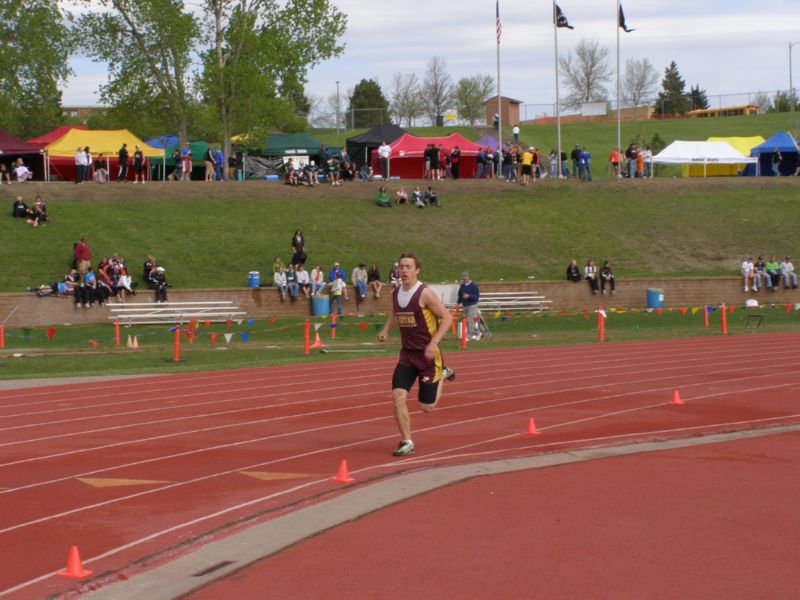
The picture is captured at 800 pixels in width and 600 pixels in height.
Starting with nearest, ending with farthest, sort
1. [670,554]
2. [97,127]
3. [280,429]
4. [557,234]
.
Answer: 1. [670,554]
2. [280,429]
3. [557,234]
4. [97,127]

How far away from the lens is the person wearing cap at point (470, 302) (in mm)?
24312

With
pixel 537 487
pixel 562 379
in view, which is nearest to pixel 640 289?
pixel 562 379

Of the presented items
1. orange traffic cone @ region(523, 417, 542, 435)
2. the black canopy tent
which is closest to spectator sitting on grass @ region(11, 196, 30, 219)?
the black canopy tent

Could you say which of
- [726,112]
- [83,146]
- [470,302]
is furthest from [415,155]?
[726,112]

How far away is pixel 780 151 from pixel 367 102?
46366 millimetres

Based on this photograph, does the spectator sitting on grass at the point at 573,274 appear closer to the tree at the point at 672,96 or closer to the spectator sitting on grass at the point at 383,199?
the spectator sitting on grass at the point at 383,199

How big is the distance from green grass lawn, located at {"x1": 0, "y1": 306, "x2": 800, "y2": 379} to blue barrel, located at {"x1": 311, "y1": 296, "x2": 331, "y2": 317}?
1.19m

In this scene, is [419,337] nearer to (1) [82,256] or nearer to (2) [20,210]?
(1) [82,256]

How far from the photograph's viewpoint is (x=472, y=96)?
9869 cm

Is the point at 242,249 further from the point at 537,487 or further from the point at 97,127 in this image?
the point at 97,127

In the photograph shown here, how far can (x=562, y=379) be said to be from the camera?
55.8 feet

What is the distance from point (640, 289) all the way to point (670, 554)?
92.1ft

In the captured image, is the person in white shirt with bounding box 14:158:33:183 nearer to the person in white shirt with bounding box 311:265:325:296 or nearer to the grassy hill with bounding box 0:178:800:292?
the grassy hill with bounding box 0:178:800:292

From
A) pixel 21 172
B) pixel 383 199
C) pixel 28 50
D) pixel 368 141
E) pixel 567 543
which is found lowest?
pixel 567 543
